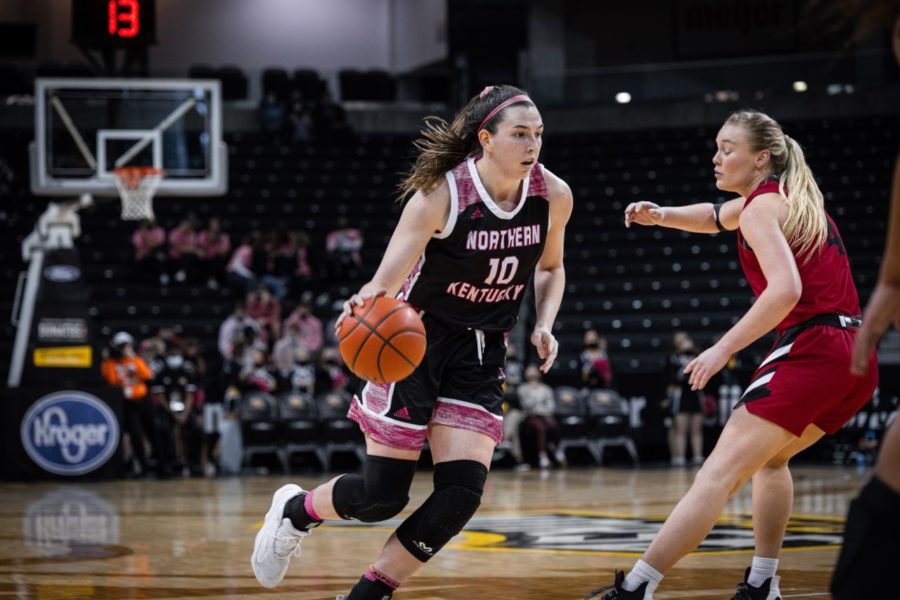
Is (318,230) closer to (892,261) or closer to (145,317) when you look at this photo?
(145,317)

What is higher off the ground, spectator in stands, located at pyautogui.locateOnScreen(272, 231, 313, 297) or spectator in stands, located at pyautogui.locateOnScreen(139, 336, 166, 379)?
spectator in stands, located at pyautogui.locateOnScreen(272, 231, 313, 297)

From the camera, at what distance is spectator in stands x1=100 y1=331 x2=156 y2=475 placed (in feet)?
47.7

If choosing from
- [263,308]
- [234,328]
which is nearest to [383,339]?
[234,328]

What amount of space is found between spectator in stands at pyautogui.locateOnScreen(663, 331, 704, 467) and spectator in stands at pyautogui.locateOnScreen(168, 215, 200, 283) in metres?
7.23

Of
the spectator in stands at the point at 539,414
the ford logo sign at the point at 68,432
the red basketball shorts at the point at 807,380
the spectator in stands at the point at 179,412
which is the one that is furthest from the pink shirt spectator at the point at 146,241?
the red basketball shorts at the point at 807,380

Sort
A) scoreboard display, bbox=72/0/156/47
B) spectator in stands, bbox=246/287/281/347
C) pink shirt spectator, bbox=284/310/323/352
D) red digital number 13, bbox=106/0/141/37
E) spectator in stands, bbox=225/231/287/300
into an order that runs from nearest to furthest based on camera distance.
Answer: scoreboard display, bbox=72/0/156/47 → red digital number 13, bbox=106/0/141/37 → pink shirt spectator, bbox=284/310/323/352 → spectator in stands, bbox=246/287/281/347 → spectator in stands, bbox=225/231/287/300

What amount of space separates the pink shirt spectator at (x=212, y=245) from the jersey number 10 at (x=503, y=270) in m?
14.6

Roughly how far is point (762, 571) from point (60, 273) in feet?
37.2

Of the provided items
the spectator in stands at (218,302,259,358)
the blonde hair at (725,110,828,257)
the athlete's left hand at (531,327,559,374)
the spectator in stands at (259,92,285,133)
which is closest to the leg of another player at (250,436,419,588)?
the athlete's left hand at (531,327,559,374)

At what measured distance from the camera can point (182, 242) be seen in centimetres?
1873

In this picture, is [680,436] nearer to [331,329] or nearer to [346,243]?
[331,329]

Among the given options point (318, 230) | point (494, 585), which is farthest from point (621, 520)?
point (318, 230)

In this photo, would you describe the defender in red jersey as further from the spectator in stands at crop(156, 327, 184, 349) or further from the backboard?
the spectator in stands at crop(156, 327, 184, 349)

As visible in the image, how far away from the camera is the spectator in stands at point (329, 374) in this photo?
15812mm
